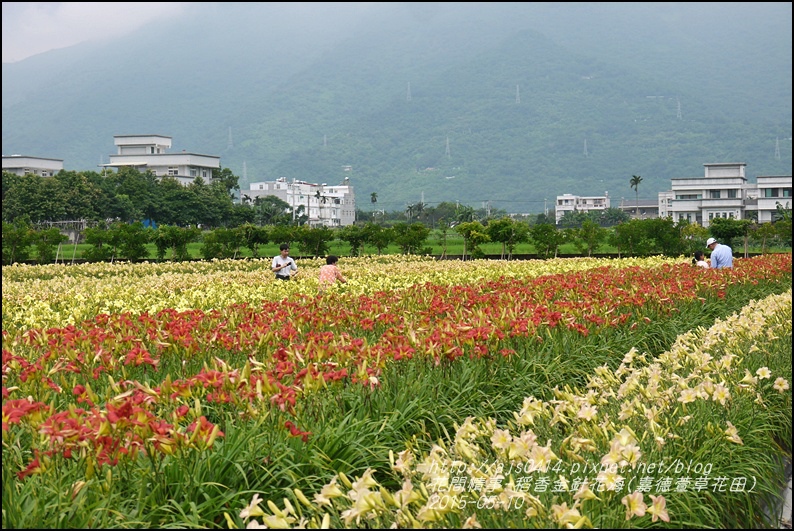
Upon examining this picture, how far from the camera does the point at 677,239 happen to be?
28.0 m

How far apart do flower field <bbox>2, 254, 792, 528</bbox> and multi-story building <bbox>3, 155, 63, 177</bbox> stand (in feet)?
317

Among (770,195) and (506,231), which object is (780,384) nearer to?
(506,231)

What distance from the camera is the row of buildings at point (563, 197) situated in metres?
80.0

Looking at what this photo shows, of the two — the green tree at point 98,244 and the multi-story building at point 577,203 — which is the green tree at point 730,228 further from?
the multi-story building at point 577,203

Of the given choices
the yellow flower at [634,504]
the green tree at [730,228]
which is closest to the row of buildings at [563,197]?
the green tree at [730,228]

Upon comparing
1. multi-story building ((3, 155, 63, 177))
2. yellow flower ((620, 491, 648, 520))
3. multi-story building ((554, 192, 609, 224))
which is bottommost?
yellow flower ((620, 491, 648, 520))

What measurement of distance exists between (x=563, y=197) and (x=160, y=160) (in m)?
73.7

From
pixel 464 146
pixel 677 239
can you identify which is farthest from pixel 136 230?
pixel 464 146

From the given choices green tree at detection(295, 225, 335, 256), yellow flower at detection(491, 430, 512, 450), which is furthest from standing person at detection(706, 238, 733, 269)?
green tree at detection(295, 225, 335, 256)

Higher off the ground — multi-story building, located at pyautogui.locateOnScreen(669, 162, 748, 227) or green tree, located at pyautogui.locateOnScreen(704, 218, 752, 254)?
multi-story building, located at pyautogui.locateOnScreen(669, 162, 748, 227)

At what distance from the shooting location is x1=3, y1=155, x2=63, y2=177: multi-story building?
93.3m

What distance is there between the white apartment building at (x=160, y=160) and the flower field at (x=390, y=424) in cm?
9467

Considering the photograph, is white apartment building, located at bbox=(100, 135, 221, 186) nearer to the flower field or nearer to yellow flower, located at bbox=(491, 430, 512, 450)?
the flower field

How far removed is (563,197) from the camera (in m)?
138
